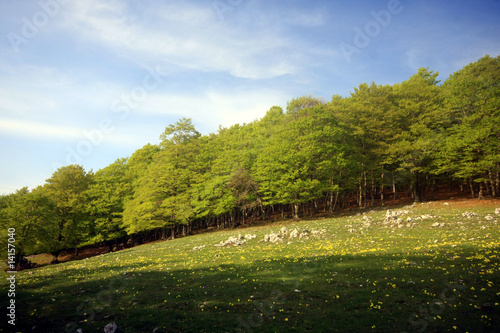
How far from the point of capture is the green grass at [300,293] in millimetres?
8688

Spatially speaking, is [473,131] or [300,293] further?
[473,131]

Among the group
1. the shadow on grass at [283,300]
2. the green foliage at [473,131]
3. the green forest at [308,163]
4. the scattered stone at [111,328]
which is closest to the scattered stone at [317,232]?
the shadow on grass at [283,300]

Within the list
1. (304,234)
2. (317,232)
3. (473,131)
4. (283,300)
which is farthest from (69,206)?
(473,131)

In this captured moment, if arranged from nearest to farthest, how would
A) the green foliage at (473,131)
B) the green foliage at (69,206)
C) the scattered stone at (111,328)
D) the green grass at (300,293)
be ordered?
→ the scattered stone at (111,328) < the green grass at (300,293) < the green foliage at (473,131) < the green foliage at (69,206)

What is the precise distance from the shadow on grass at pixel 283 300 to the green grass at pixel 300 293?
1.6 inches

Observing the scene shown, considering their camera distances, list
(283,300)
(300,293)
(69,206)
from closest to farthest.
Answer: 1. (283,300)
2. (300,293)
3. (69,206)

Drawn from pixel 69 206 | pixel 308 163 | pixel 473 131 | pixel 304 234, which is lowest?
pixel 304 234

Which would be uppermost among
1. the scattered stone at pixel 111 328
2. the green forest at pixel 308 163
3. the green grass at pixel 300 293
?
the green forest at pixel 308 163

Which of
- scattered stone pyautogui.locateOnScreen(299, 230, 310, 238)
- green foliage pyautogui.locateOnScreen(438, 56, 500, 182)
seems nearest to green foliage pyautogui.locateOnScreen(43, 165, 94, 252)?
scattered stone pyautogui.locateOnScreen(299, 230, 310, 238)

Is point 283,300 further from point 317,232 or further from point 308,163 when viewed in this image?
point 308,163

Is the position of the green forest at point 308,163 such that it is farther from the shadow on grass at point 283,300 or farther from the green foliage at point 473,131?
the shadow on grass at point 283,300

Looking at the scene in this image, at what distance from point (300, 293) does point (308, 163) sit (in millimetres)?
33751

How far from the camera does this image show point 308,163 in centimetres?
4328

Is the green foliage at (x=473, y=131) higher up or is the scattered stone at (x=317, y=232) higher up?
the green foliage at (x=473, y=131)
